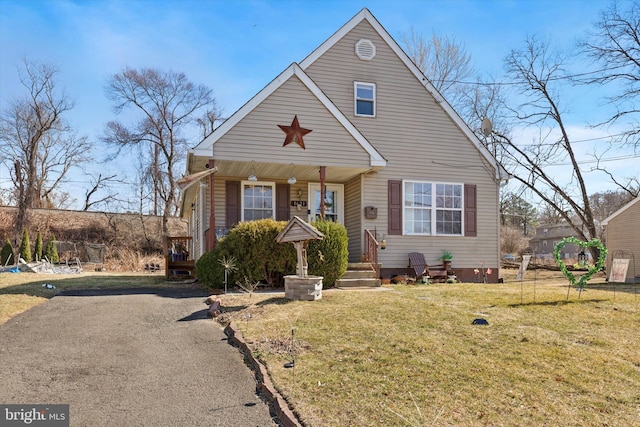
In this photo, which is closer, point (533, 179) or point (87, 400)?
point (87, 400)

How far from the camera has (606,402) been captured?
4.87 metres

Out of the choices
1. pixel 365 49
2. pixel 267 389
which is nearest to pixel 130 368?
pixel 267 389

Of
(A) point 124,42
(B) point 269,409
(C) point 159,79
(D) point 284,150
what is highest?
(C) point 159,79

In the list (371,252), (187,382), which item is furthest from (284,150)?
(187,382)

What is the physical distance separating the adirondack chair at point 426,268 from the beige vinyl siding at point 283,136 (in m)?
3.15

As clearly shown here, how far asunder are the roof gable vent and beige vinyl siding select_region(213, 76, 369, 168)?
297 centimetres

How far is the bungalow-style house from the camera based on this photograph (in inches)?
568

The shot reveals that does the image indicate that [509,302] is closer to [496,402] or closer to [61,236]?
[496,402]

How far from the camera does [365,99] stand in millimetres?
15008

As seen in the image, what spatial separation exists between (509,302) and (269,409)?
5.99 metres

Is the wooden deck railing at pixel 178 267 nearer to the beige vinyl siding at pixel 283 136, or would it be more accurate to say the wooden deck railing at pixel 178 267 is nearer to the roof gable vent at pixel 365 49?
the beige vinyl siding at pixel 283 136

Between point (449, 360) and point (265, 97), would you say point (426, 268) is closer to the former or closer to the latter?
point (265, 97)

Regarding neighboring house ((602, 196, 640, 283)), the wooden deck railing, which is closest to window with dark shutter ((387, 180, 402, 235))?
the wooden deck railing

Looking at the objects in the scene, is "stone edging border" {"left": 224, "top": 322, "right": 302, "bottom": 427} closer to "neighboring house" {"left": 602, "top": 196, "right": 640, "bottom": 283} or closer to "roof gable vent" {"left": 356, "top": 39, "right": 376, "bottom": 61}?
"roof gable vent" {"left": 356, "top": 39, "right": 376, "bottom": 61}
